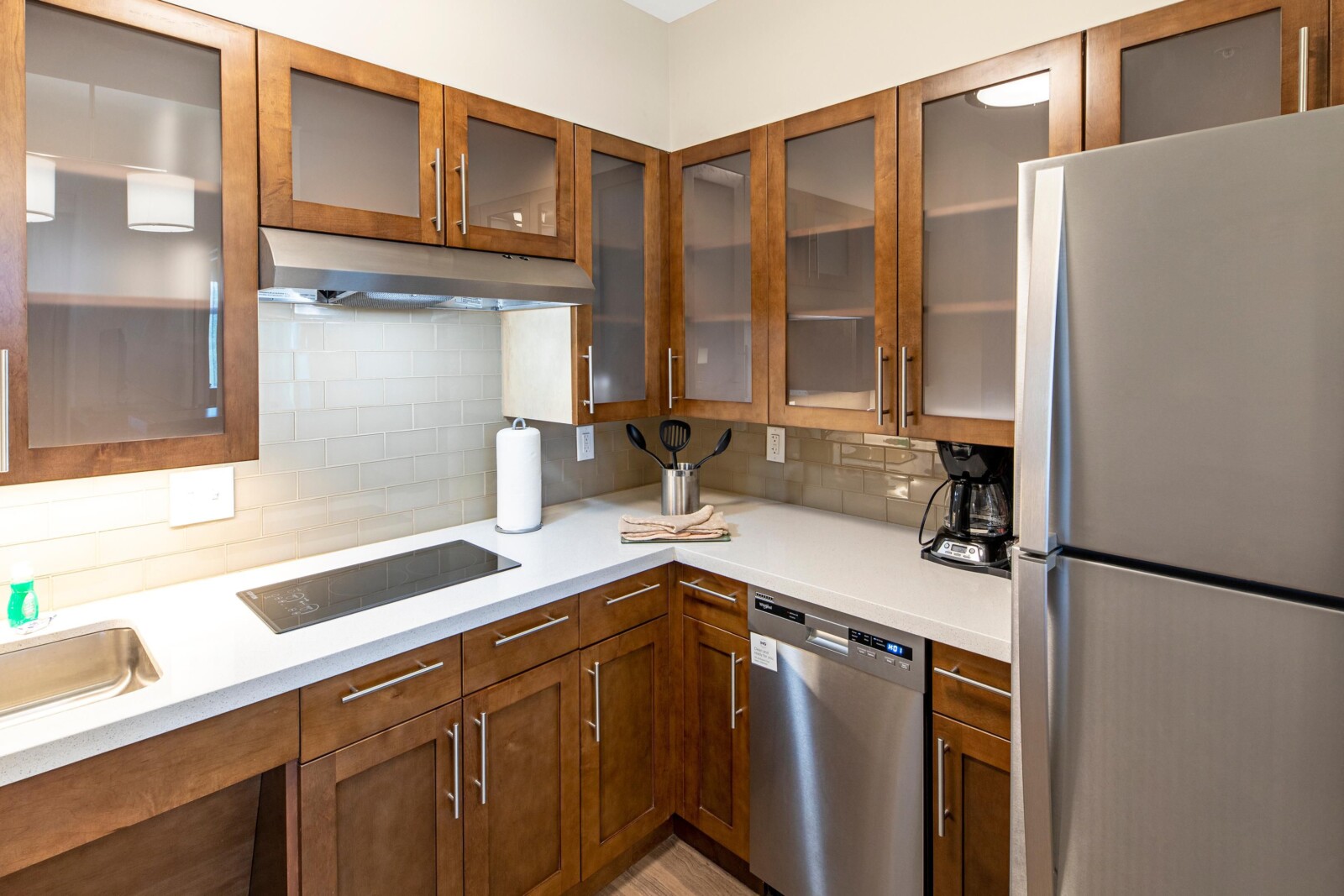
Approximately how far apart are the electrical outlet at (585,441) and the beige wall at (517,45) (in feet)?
3.39

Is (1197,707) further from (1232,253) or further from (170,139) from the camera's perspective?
(170,139)

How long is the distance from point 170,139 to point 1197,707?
6.86ft

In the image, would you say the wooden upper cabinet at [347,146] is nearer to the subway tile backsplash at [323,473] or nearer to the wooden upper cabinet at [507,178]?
the wooden upper cabinet at [507,178]

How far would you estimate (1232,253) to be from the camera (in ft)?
3.21

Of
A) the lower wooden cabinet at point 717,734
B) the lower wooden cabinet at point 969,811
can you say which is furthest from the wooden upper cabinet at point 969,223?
the lower wooden cabinet at point 717,734

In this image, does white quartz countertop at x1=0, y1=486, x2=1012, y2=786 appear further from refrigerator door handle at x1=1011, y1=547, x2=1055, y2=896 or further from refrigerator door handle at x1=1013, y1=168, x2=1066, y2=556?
refrigerator door handle at x1=1013, y1=168, x2=1066, y2=556

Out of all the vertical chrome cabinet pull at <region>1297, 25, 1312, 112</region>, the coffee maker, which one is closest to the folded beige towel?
the coffee maker

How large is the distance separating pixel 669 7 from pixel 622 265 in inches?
37.6

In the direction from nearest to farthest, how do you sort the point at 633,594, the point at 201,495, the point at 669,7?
1. the point at 201,495
2. the point at 633,594
3. the point at 669,7

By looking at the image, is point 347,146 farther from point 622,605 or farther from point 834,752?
point 834,752

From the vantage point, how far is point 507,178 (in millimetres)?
1961

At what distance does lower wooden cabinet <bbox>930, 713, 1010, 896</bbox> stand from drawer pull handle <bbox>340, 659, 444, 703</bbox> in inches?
43.6

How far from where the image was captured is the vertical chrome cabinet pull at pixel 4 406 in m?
1.22

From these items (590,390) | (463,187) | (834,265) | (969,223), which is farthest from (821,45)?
(590,390)
